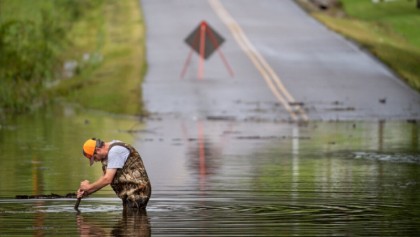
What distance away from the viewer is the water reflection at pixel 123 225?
602 inches

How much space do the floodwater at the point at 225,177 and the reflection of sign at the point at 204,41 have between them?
302 inches

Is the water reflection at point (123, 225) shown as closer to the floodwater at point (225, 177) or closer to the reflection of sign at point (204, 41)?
the floodwater at point (225, 177)

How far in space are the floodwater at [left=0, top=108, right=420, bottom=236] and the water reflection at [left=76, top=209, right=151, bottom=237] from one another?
14 millimetres

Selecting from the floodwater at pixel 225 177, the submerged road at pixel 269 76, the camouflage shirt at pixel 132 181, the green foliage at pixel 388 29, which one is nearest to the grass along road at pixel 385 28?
the green foliage at pixel 388 29

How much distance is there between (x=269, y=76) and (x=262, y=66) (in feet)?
7.31

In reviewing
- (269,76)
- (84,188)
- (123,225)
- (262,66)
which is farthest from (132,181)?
(262,66)

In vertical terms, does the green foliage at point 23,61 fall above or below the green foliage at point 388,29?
below

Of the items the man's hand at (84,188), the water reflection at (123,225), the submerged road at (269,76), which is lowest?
the water reflection at (123,225)

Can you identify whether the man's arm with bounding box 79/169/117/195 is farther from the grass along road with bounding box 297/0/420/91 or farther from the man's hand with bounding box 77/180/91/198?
the grass along road with bounding box 297/0/420/91

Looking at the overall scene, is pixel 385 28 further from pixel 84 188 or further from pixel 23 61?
pixel 84 188

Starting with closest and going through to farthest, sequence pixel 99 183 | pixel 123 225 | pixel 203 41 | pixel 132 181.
Result: pixel 123 225 → pixel 99 183 → pixel 132 181 → pixel 203 41

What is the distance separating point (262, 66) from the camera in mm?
47031

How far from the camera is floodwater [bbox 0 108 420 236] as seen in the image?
1608 centimetres

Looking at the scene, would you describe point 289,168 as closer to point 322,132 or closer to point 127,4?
point 322,132
